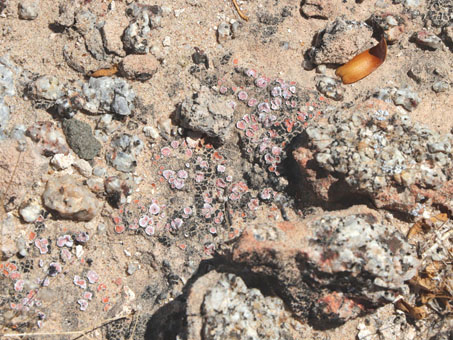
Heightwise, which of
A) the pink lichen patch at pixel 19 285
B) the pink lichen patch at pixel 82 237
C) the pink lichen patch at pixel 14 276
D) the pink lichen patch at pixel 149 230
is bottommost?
the pink lichen patch at pixel 19 285

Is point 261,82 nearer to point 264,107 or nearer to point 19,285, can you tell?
point 264,107

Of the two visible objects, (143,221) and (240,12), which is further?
(240,12)

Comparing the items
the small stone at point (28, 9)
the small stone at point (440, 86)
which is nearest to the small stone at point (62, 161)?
the small stone at point (28, 9)

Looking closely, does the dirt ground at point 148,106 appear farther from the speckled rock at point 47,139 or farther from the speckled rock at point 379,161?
the speckled rock at point 379,161

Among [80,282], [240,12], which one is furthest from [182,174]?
[240,12]

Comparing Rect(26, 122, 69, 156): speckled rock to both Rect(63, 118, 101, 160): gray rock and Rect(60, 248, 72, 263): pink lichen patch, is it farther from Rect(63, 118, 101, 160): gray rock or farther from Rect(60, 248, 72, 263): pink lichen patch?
Rect(60, 248, 72, 263): pink lichen patch

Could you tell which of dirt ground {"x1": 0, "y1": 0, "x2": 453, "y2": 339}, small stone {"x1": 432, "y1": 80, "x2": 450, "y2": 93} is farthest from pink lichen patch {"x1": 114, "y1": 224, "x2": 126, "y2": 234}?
small stone {"x1": 432, "y1": 80, "x2": 450, "y2": 93}
